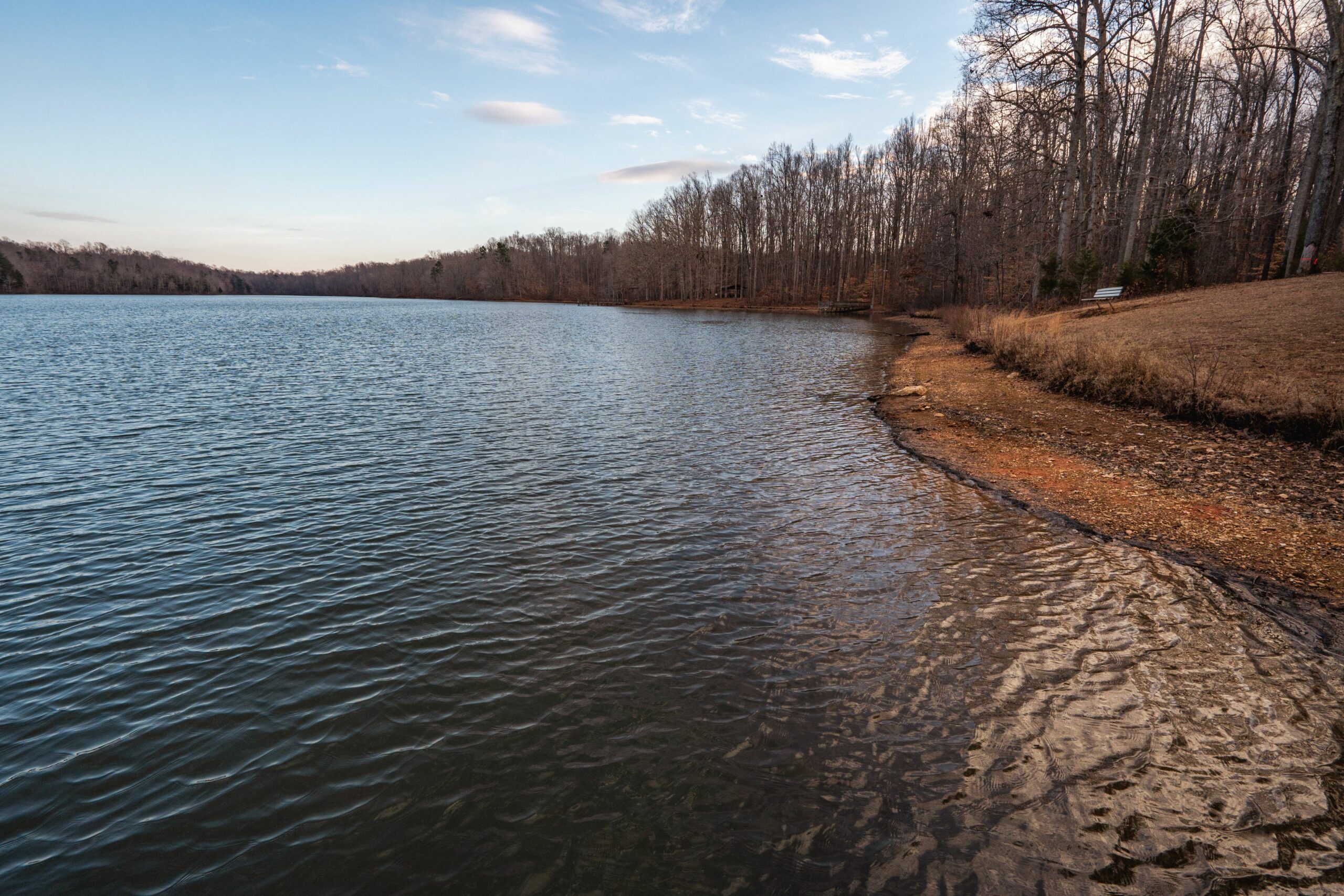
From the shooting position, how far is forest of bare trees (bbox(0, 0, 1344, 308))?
26922 millimetres

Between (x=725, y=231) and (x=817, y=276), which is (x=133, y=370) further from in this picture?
(x=725, y=231)

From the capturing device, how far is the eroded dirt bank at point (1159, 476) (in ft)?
24.4

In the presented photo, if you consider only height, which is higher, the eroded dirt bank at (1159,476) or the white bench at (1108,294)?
the white bench at (1108,294)

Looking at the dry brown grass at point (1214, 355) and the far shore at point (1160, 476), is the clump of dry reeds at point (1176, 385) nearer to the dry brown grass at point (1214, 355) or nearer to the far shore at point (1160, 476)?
the dry brown grass at point (1214, 355)

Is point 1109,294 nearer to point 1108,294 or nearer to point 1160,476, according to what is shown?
point 1108,294

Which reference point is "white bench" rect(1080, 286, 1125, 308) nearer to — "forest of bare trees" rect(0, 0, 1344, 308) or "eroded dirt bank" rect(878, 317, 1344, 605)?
"forest of bare trees" rect(0, 0, 1344, 308)

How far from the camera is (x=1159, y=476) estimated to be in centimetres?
1002

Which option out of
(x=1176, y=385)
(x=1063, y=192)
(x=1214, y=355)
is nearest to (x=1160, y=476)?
(x=1176, y=385)

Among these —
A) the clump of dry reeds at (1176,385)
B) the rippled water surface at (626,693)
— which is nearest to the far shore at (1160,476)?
the clump of dry reeds at (1176,385)

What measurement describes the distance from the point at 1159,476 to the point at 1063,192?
3405 cm

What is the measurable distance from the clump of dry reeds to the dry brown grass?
21mm

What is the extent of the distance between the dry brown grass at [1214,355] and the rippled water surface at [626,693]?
5.57 m

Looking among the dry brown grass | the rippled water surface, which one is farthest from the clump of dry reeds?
the rippled water surface

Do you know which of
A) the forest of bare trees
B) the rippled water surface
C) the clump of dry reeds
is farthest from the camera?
the forest of bare trees
